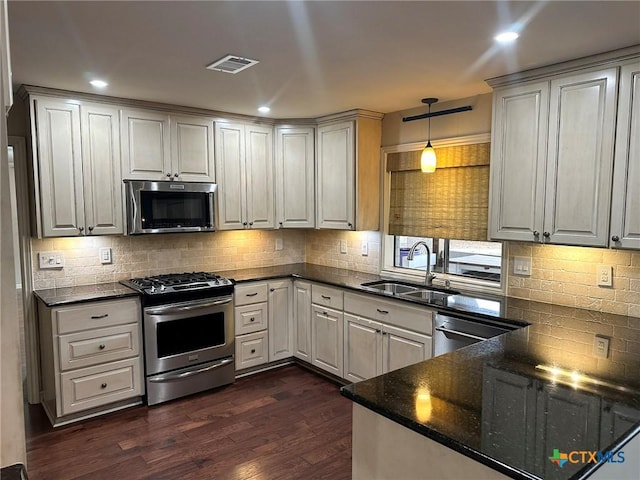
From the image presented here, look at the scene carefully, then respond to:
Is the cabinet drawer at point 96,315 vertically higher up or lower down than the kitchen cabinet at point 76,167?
lower down

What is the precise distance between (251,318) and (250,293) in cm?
23

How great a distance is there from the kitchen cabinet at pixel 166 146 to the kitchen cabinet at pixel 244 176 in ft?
0.45

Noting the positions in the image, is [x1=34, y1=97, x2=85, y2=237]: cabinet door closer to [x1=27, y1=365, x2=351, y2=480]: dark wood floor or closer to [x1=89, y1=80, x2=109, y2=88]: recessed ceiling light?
[x1=89, y1=80, x2=109, y2=88]: recessed ceiling light

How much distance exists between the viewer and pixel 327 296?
406cm

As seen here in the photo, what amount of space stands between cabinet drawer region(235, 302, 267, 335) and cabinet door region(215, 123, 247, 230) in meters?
0.77

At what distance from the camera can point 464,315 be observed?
293 centimetres

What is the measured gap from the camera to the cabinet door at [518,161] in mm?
2768

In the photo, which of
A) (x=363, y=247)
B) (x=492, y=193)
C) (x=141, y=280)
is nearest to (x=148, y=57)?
(x=141, y=280)

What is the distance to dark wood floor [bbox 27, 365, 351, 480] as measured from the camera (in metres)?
2.75

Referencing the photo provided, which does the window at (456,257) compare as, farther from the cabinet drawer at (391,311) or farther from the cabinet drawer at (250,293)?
the cabinet drawer at (250,293)

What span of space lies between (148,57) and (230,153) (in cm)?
170

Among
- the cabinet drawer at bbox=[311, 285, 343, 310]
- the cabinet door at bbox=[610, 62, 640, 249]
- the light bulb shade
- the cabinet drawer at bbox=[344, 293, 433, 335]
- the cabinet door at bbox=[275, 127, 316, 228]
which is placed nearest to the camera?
the cabinet door at bbox=[610, 62, 640, 249]

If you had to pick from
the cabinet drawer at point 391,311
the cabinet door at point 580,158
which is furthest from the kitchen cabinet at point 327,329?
the cabinet door at point 580,158

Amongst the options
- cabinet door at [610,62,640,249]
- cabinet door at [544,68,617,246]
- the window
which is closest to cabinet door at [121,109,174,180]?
the window
